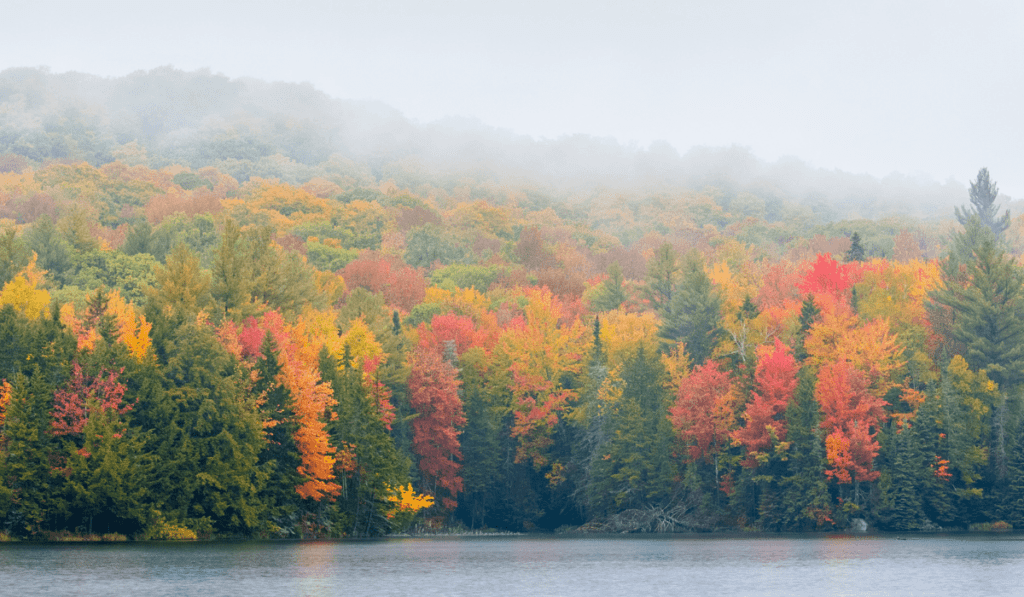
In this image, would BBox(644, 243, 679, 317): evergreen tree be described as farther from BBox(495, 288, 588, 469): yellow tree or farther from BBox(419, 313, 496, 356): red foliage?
BBox(419, 313, 496, 356): red foliage

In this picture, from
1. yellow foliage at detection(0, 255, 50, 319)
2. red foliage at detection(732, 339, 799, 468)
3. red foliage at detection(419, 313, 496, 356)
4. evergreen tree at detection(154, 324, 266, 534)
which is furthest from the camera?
red foliage at detection(419, 313, 496, 356)

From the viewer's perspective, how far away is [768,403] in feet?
270

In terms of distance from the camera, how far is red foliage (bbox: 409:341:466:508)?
90125 millimetres

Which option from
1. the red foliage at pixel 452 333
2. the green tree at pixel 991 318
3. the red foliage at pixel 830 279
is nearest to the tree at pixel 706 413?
the red foliage at pixel 830 279

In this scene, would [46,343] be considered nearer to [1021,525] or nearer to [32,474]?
[32,474]

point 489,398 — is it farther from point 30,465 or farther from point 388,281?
point 30,465

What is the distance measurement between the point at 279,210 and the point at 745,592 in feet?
537

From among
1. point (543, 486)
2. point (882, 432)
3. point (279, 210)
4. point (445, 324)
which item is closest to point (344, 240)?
point (279, 210)

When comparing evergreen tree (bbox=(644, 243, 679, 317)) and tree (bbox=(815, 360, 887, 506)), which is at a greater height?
evergreen tree (bbox=(644, 243, 679, 317))

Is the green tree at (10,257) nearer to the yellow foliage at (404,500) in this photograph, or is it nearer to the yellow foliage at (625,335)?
the yellow foliage at (404,500)

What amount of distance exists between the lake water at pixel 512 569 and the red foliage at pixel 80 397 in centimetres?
810

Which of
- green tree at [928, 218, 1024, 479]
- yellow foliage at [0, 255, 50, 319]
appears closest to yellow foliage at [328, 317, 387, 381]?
yellow foliage at [0, 255, 50, 319]

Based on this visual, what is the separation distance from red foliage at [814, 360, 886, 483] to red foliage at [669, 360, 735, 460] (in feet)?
24.6

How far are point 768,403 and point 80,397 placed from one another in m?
48.2
